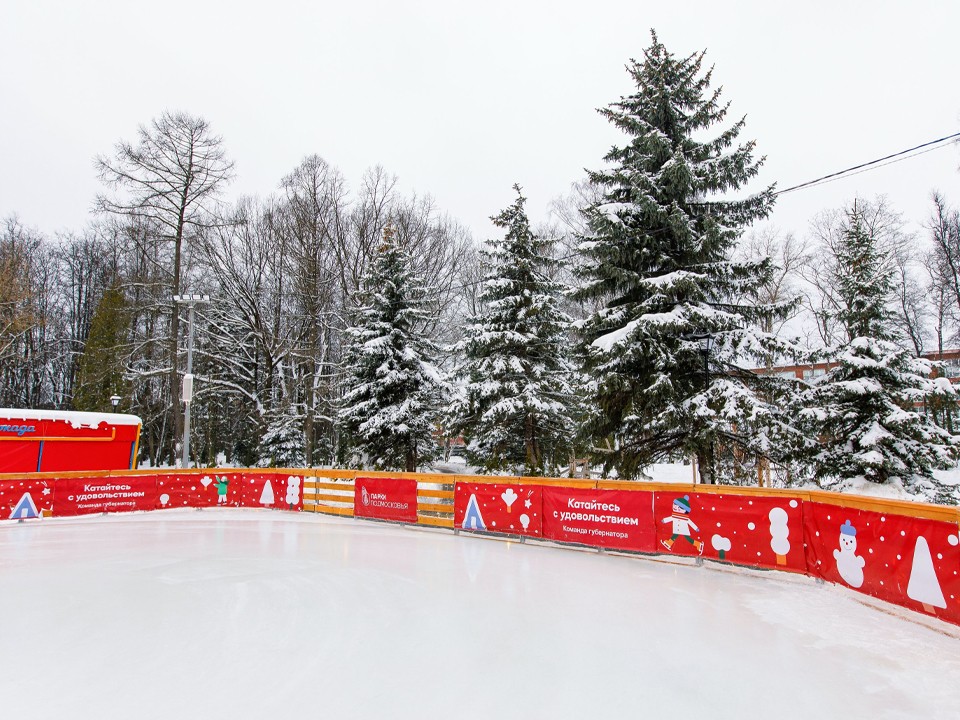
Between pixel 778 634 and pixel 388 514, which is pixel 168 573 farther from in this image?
pixel 778 634

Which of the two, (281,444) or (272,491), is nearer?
(272,491)

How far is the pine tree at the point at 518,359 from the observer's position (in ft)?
65.0

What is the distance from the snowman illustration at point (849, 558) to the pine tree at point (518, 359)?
11.7m

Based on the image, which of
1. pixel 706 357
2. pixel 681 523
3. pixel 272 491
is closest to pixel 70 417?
pixel 272 491

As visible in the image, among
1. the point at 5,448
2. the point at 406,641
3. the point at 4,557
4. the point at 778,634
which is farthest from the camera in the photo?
the point at 5,448

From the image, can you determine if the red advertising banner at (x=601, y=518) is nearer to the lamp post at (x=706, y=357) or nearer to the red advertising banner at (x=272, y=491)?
the lamp post at (x=706, y=357)

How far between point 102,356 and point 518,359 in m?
27.7

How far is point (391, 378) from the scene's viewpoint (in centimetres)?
2245

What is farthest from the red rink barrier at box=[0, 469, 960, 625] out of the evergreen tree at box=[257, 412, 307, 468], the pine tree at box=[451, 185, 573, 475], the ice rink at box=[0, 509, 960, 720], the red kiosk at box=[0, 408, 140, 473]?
the evergreen tree at box=[257, 412, 307, 468]

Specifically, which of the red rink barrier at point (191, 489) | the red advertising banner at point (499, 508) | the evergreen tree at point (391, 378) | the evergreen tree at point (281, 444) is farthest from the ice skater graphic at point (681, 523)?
the evergreen tree at point (281, 444)

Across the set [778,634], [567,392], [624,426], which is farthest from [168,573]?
[567,392]

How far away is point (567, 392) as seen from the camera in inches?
811

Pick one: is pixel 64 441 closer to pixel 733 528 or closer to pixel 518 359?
pixel 518 359

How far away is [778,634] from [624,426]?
28.3 feet
